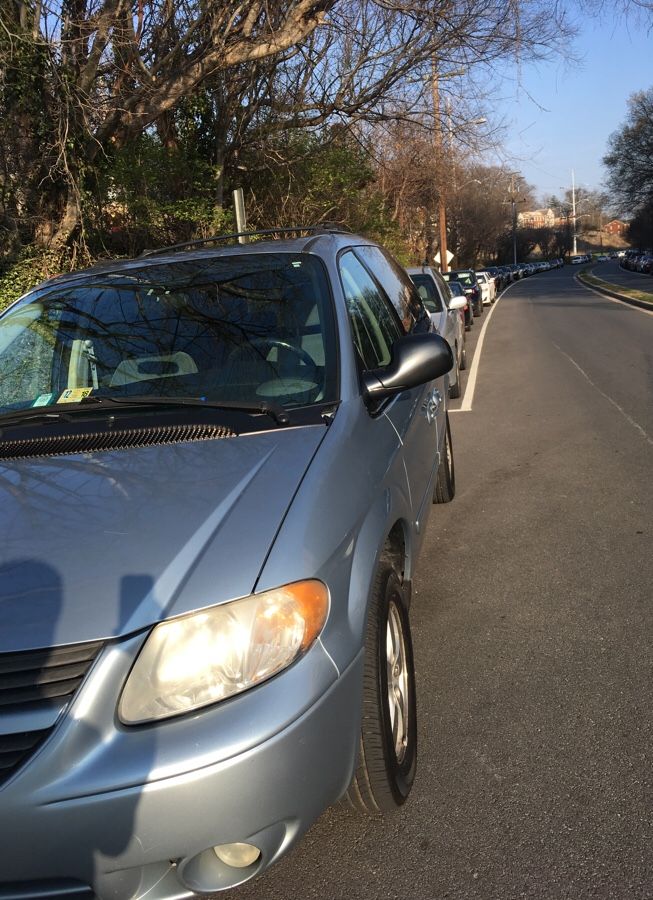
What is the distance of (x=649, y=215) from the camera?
3071 inches

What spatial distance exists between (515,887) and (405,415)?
1.89 meters

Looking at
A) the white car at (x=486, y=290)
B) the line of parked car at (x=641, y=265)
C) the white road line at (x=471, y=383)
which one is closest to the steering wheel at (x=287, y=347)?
the white road line at (x=471, y=383)

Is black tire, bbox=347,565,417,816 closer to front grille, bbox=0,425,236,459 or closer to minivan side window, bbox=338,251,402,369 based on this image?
front grille, bbox=0,425,236,459

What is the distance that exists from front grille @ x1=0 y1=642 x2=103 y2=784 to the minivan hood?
3 cm

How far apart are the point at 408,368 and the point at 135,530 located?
1349 millimetres

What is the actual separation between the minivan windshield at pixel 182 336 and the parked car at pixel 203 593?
0.04 feet

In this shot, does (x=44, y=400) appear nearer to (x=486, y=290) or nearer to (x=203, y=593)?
(x=203, y=593)

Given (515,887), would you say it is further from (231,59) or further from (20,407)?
(231,59)

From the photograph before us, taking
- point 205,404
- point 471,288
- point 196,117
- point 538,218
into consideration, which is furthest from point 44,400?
point 538,218

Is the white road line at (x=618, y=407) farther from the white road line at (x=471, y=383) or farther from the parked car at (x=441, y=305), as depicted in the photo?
the parked car at (x=441, y=305)

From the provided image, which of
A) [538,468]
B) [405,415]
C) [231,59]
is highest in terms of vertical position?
[231,59]

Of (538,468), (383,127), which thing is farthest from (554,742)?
(383,127)

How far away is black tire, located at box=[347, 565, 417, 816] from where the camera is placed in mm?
2295

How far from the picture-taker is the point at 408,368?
9.85 ft
